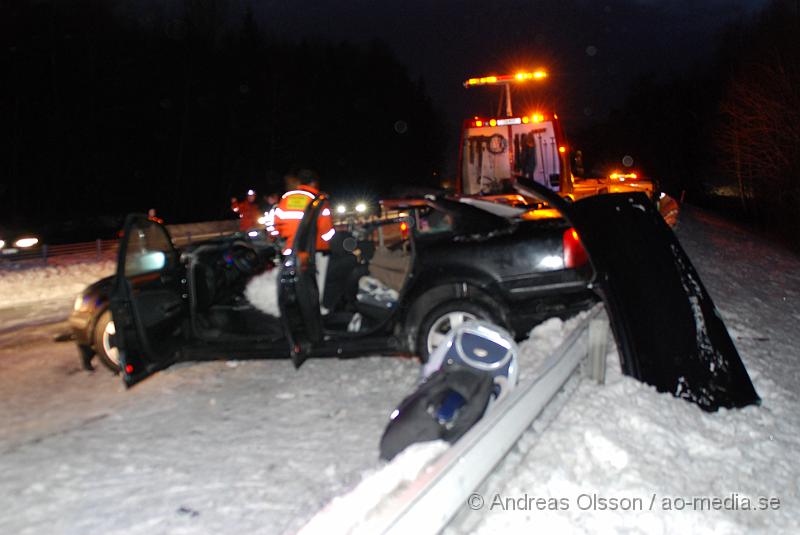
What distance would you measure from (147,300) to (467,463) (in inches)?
138

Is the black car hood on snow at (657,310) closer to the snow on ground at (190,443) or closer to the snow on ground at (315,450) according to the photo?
the snow on ground at (315,450)

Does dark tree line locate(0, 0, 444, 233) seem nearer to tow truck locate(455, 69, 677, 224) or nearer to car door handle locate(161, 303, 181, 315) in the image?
tow truck locate(455, 69, 677, 224)

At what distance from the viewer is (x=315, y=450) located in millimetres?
4535

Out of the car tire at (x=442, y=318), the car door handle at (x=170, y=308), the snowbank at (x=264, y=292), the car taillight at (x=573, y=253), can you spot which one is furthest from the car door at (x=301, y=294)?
the car taillight at (x=573, y=253)

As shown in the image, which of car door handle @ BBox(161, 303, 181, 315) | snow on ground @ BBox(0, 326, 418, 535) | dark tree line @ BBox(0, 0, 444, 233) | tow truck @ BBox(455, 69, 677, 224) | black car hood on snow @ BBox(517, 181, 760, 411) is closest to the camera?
snow on ground @ BBox(0, 326, 418, 535)

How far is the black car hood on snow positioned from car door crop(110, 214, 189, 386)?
319 centimetres

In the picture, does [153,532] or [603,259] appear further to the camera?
[603,259]

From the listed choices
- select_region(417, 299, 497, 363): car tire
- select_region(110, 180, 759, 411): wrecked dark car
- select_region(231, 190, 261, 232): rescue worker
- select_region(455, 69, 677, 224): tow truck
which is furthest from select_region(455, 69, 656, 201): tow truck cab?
select_region(417, 299, 497, 363): car tire

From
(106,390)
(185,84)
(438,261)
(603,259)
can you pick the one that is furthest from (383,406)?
(185,84)

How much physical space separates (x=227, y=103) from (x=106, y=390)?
36.1 m

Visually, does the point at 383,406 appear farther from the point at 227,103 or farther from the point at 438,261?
the point at 227,103

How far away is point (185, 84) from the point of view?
36.8 metres

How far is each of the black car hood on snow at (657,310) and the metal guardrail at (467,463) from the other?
0.39 meters

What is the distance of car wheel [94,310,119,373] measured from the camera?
6262mm
